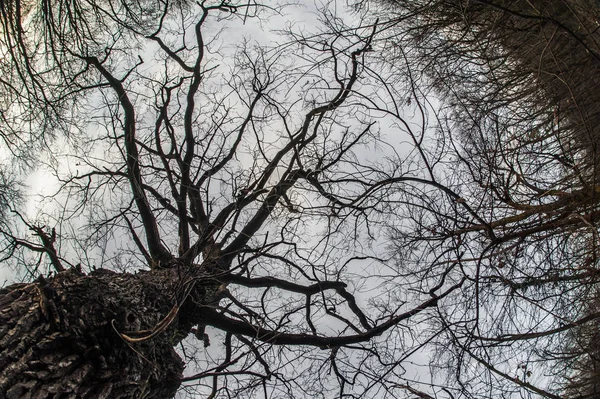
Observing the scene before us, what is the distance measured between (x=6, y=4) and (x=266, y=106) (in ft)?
8.55

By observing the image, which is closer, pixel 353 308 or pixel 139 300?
pixel 139 300

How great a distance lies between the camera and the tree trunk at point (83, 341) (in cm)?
200

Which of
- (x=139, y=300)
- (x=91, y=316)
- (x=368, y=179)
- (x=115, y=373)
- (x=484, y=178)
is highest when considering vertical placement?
(x=368, y=179)

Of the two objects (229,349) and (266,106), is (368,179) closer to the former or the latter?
(266,106)

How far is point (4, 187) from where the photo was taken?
4297 millimetres

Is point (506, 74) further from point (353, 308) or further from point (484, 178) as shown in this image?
point (353, 308)

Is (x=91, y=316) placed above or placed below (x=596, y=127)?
below

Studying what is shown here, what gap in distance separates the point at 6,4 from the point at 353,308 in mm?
4791

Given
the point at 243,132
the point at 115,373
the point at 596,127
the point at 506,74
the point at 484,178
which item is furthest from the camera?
the point at 243,132

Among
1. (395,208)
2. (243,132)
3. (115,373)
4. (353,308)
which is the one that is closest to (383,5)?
(243,132)

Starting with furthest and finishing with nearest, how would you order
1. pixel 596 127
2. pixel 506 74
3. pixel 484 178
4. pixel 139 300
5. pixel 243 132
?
pixel 243 132, pixel 506 74, pixel 596 127, pixel 484 178, pixel 139 300

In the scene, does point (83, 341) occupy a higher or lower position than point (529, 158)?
lower

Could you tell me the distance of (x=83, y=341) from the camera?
7.55 ft

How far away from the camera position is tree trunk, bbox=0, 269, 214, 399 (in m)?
2.00
